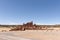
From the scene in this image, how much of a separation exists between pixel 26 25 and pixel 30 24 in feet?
4.19

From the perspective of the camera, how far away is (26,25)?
37031 mm

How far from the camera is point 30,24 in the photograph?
37562 millimetres
